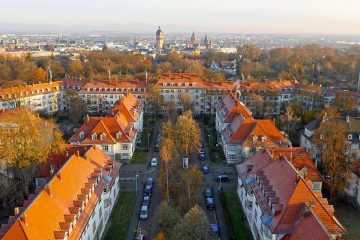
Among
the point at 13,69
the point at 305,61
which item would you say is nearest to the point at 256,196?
the point at 13,69

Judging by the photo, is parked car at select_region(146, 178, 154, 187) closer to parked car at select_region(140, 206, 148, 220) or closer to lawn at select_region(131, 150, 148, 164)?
parked car at select_region(140, 206, 148, 220)

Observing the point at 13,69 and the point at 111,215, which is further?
the point at 13,69

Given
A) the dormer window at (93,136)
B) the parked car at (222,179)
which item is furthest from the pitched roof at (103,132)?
the parked car at (222,179)

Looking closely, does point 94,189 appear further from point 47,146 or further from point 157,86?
point 157,86

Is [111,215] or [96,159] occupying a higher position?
[96,159]

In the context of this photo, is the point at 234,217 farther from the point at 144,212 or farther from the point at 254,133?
the point at 254,133

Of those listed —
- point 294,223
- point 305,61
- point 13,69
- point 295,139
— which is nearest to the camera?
point 294,223
